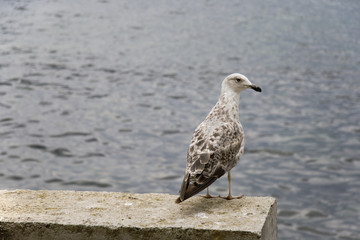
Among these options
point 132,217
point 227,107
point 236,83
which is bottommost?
point 132,217

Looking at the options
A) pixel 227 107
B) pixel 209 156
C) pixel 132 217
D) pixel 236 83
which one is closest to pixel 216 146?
pixel 209 156

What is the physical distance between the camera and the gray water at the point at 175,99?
13820mm

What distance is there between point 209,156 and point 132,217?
859mm

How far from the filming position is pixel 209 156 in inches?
213

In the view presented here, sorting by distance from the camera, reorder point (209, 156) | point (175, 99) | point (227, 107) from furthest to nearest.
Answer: point (175, 99) → point (227, 107) → point (209, 156)

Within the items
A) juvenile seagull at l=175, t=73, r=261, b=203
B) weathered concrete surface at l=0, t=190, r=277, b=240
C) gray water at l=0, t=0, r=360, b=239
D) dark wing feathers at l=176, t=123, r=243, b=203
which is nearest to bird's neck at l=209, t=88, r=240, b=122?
juvenile seagull at l=175, t=73, r=261, b=203

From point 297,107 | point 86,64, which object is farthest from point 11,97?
point 297,107

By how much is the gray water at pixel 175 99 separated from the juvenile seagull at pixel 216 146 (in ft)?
22.7

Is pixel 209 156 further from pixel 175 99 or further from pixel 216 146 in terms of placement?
pixel 175 99

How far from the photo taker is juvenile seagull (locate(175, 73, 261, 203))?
531cm

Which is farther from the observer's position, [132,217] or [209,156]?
[209,156]

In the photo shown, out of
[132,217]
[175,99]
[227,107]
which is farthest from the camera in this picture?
[175,99]

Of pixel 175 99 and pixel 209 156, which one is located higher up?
pixel 209 156

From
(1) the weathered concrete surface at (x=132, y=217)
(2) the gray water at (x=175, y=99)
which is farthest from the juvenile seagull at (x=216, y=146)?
(2) the gray water at (x=175, y=99)
